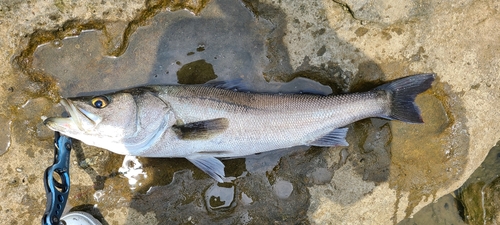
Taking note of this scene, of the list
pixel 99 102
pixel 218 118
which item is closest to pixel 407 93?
pixel 218 118

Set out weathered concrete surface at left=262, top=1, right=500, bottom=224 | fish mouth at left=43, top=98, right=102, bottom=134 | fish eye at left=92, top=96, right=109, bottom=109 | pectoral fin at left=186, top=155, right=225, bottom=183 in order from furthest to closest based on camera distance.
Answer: weathered concrete surface at left=262, top=1, right=500, bottom=224 < pectoral fin at left=186, top=155, right=225, bottom=183 < fish eye at left=92, top=96, right=109, bottom=109 < fish mouth at left=43, top=98, right=102, bottom=134

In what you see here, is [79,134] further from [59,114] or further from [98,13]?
[98,13]

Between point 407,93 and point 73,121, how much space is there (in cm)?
367

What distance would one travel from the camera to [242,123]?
343 cm

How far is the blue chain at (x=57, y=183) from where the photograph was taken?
3.19 meters

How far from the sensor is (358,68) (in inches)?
152

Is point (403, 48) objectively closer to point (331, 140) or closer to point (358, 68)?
point (358, 68)

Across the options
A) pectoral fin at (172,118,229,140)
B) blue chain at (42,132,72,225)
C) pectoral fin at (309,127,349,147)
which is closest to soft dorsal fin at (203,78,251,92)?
pectoral fin at (172,118,229,140)

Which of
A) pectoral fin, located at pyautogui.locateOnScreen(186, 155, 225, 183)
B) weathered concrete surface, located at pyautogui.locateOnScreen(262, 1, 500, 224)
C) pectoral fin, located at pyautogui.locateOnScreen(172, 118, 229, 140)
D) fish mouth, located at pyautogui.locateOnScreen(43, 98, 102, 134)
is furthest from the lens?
weathered concrete surface, located at pyautogui.locateOnScreen(262, 1, 500, 224)

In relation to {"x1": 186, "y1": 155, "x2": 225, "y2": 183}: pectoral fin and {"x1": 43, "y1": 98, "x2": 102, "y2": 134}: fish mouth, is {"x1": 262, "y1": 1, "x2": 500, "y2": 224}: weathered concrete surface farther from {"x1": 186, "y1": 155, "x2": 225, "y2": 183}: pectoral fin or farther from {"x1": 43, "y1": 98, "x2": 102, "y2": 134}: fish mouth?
{"x1": 43, "y1": 98, "x2": 102, "y2": 134}: fish mouth

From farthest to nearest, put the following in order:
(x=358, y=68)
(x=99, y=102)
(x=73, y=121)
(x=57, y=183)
→ 1. (x=358, y=68)
2. (x=57, y=183)
3. (x=99, y=102)
4. (x=73, y=121)

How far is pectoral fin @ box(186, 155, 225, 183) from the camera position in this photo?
363 cm

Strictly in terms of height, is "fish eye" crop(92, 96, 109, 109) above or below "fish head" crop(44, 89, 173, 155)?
above

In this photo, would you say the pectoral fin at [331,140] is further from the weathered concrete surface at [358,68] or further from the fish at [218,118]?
the weathered concrete surface at [358,68]
